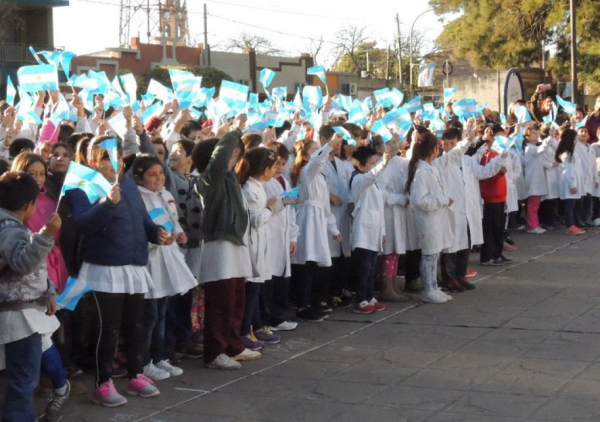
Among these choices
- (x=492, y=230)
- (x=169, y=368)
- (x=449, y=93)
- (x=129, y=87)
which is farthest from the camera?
(x=449, y=93)

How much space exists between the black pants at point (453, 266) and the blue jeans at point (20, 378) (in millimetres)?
5835

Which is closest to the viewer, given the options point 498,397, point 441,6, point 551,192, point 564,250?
point 498,397

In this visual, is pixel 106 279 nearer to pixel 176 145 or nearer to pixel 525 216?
pixel 176 145

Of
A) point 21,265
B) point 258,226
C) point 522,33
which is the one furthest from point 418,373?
point 522,33

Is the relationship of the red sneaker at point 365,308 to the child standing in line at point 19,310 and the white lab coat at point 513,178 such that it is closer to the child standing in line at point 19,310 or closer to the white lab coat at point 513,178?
the child standing in line at point 19,310

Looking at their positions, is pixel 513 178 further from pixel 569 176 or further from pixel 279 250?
pixel 279 250

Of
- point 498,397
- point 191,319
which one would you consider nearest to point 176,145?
point 191,319

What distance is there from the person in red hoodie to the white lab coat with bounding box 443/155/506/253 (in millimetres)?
547

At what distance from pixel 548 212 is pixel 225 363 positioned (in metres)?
10.0

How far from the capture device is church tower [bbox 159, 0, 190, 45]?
51.8 meters

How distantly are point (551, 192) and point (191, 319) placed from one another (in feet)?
30.4

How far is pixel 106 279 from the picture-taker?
6.49 meters

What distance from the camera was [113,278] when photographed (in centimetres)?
649

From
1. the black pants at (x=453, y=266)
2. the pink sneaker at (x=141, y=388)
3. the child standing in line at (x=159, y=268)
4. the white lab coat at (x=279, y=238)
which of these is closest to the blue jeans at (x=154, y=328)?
the child standing in line at (x=159, y=268)
